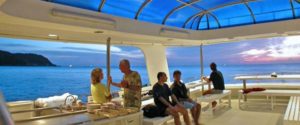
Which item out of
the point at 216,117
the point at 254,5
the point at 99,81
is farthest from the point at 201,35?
the point at 99,81

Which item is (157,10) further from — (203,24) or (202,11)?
(203,24)

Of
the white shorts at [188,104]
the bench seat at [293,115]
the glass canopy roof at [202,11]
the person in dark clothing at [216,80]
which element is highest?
the glass canopy roof at [202,11]

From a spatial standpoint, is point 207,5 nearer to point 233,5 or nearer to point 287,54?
point 233,5

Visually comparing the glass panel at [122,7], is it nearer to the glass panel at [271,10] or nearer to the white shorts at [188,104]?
the white shorts at [188,104]

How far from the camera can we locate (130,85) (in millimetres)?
4188

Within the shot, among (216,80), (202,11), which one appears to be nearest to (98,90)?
(216,80)

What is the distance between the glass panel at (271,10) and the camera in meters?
6.61

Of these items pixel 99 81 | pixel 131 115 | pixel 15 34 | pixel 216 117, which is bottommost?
pixel 216 117

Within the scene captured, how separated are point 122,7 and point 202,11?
301 centimetres

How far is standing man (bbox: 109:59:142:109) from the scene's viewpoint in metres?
4.19

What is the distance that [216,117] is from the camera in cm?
627

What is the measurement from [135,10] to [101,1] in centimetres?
114

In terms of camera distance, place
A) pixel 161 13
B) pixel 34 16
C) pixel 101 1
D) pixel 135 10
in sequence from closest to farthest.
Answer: pixel 34 16 → pixel 101 1 → pixel 135 10 → pixel 161 13

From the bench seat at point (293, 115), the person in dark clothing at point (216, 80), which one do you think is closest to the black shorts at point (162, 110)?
the bench seat at point (293, 115)
